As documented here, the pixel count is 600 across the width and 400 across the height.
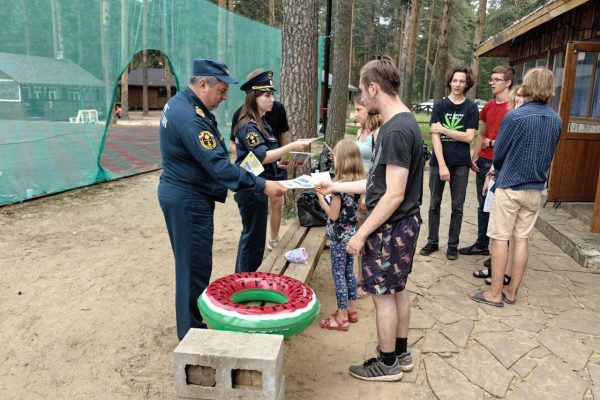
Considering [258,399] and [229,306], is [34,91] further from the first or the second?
[258,399]

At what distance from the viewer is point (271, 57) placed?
12.5 m

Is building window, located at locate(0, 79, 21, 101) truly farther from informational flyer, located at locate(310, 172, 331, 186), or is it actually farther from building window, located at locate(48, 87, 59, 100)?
informational flyer, located at locate(310, 172, 331, 186)

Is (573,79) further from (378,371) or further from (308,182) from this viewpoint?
(378,371)

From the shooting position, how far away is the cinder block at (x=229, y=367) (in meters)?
1.93

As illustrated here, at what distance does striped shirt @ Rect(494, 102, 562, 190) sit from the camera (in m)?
3.23

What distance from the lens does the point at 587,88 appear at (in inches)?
275

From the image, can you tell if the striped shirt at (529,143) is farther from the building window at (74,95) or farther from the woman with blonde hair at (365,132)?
the building window at (74,95)

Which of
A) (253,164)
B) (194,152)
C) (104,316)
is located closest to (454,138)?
(253,164)

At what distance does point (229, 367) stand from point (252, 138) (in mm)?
1928

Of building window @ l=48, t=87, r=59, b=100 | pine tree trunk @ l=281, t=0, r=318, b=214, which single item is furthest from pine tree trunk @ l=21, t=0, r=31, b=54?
pine tree trunk @ l=281, t=0, r=318, b=214

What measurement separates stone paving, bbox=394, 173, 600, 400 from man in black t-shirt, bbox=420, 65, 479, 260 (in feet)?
2.15

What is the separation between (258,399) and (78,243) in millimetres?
3796

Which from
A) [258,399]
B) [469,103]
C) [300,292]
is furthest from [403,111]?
[469,103]

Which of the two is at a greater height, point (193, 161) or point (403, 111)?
point (403, 111)
